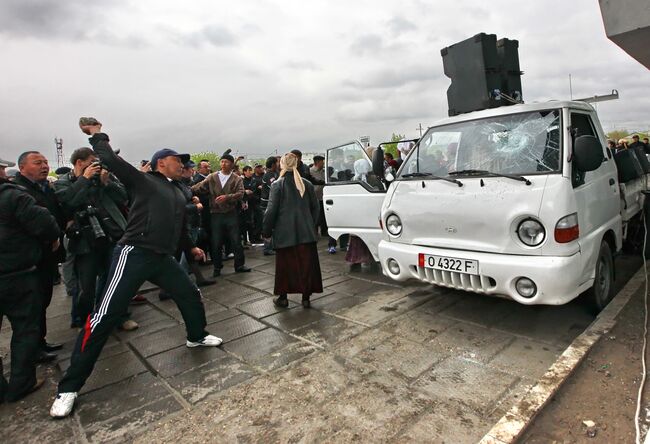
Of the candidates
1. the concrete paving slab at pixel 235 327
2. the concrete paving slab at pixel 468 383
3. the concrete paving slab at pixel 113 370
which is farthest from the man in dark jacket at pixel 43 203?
the concrete paving slab at pixel 468 383

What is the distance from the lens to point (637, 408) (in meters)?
2.40

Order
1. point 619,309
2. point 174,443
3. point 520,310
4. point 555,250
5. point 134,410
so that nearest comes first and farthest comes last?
point 174,443, point 134,410, point 555,250, point 619,309, point 520,310

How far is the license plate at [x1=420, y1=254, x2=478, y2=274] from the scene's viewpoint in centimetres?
336

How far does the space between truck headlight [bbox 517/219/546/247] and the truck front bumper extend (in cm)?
13

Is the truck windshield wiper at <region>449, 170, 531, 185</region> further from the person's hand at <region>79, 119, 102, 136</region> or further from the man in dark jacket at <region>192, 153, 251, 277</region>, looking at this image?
the man in dark jacket at <region>192, 153, 251, 277</region>

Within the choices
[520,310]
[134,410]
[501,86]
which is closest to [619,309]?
[520,310]

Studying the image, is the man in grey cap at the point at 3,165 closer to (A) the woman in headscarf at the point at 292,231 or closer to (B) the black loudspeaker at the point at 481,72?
(A) the woman in headscarf at the point at 292,231

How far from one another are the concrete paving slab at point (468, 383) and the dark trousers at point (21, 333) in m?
2.86

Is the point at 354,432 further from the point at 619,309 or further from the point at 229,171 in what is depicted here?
the point at 229,171

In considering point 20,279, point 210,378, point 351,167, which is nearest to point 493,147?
point 351,167

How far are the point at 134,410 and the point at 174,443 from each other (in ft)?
1.87

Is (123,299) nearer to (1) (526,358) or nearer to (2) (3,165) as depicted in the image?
(2) (3,165)

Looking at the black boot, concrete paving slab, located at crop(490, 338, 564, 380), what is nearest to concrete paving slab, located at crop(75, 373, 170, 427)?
the black boot

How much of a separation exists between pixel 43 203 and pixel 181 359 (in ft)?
6.15
